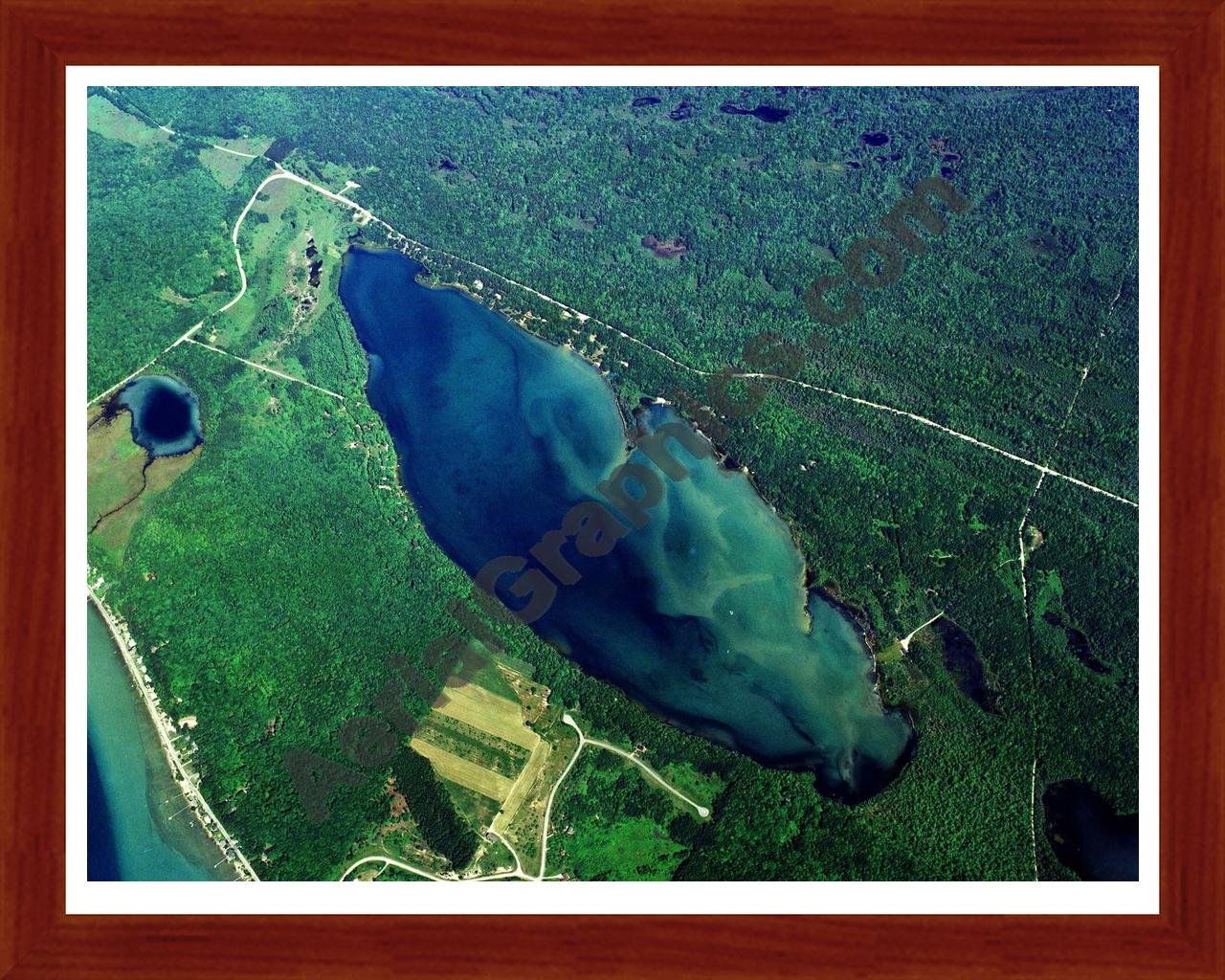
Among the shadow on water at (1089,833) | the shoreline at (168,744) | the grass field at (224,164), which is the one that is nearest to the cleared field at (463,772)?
the shoreline at (168,744)

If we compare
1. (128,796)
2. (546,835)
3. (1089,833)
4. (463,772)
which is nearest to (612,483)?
(463,772)

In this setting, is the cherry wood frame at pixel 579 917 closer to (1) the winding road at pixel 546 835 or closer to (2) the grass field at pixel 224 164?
(1) the winding road at pixel 546 835

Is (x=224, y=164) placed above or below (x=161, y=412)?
above

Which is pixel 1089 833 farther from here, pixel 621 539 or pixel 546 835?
pixel 621 539

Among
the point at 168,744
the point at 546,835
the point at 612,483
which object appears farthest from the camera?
the point at 612,483
